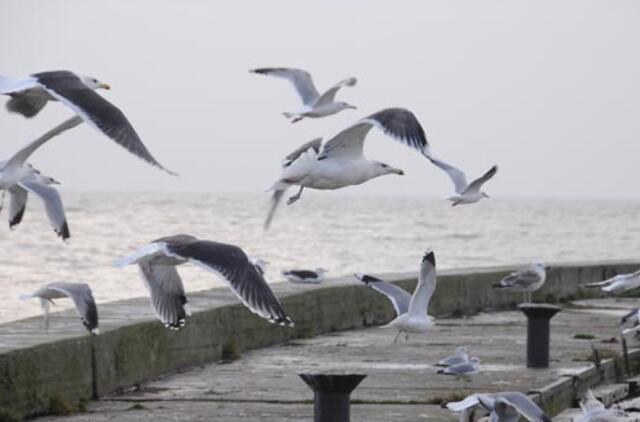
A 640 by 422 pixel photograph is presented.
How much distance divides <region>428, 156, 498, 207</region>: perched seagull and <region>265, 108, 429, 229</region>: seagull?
6.10 feet

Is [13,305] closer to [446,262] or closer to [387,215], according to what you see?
[446,262]

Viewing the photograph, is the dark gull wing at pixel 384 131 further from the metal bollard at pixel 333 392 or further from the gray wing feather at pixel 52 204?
the metal bollard at pixel 333 392

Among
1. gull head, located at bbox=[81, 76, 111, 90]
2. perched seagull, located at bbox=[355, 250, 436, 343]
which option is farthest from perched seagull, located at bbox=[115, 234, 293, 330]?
perched seagull, located at bbox=[355, 250, 436, 343]

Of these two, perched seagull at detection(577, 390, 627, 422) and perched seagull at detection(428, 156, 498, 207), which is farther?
perched seagull at detection(428, 156, 498, 207)

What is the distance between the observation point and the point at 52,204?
11250 millimetres

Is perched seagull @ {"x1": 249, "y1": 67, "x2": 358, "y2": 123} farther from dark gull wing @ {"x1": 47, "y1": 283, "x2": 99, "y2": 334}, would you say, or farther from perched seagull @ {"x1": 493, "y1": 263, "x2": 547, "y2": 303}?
perched seagull @ {"x1": 493, "y1": 263, "x2": 547, "y2": 303}

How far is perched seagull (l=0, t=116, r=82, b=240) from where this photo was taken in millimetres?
10398

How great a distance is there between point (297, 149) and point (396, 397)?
2022 mm

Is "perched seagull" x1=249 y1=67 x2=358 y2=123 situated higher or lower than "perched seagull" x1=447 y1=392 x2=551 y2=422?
higher

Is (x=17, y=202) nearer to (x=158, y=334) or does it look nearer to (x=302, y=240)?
(x=158, y=334)

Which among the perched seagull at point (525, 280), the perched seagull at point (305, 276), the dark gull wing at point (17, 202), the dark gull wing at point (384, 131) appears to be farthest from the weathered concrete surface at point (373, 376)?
the dark gull wing at point (384, 131)

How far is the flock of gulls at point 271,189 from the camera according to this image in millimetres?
9289

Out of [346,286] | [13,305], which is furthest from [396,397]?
[13,305]

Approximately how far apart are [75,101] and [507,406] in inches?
118
